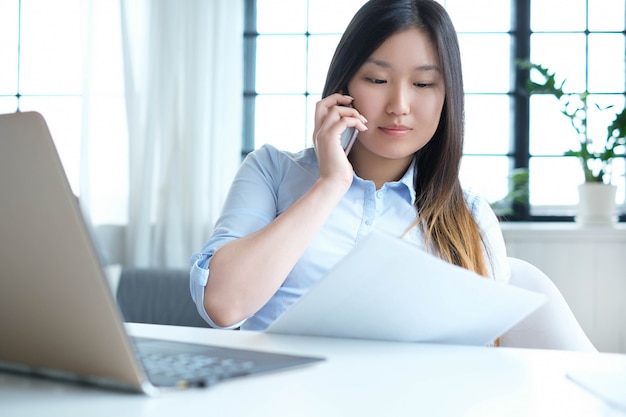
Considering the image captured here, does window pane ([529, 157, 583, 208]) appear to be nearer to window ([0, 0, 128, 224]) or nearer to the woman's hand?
window ([0, 0, 128, 224])

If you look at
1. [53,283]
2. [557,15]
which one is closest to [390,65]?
[53,283]

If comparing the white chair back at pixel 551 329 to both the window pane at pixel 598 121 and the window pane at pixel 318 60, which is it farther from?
the window pane at pixel 318 60

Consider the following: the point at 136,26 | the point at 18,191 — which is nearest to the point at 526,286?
the point at 18,191

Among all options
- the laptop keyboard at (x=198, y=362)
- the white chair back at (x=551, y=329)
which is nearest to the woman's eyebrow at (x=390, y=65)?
the white chair back at (x=551, y=329)

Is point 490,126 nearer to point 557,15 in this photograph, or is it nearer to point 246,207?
point 557,15

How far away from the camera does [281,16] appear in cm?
397

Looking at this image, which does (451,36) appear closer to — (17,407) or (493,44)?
(17,407)

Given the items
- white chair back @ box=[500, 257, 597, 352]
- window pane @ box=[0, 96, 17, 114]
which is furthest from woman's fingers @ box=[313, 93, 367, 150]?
window pane @ box=[0, 96, 17, 114]

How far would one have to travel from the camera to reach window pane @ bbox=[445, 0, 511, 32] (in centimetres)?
383

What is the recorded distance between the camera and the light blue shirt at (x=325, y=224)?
1.64 metres

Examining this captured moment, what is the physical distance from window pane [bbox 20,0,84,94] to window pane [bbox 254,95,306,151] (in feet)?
2.97

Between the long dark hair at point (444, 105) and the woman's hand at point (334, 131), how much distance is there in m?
0.07

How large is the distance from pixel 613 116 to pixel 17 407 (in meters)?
3.48

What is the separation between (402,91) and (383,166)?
0.21 metres
